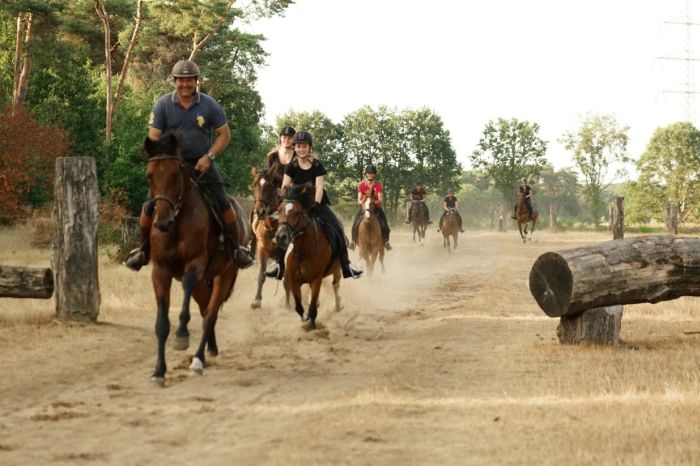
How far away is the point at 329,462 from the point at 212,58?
168 ft

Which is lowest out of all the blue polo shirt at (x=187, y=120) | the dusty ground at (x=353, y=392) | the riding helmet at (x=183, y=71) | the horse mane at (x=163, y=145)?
the dusty ground at (x=353, y=392)

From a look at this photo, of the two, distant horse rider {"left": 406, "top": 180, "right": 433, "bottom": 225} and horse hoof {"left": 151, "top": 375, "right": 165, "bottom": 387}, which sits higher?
distant horse rider {"left": 406, "top": 180, "right": 433, "bottom": 225}

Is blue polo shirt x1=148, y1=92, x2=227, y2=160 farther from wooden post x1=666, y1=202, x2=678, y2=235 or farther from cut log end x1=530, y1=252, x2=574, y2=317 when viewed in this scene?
wooden post x1=666, y1=202, x2=678, y2=235

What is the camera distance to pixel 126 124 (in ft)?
157

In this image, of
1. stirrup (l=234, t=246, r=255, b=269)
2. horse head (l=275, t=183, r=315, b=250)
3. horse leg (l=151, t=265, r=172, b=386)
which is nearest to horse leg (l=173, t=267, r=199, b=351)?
horse leg (l=151, t=265, r=172, b=386)

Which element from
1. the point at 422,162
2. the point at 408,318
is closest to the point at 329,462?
the point at 408,318

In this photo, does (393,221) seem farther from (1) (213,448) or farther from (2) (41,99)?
(1) (213,448)

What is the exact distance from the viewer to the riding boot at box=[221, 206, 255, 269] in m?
10.6

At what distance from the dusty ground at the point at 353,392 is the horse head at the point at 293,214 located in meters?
1.43

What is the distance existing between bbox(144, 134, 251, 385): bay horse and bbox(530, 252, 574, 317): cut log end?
14.2 feet

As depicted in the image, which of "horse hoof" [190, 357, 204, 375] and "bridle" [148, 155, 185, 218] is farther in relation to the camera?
"horse hoof" [190, 357, 204, 375]

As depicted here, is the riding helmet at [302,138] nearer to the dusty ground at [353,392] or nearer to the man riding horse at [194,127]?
the dusty ground at [353,392]

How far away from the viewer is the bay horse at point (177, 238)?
31.2 ft

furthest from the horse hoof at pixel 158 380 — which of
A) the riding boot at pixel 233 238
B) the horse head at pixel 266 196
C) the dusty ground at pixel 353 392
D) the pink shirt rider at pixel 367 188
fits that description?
the pink shirt rider at pixel 367 188
